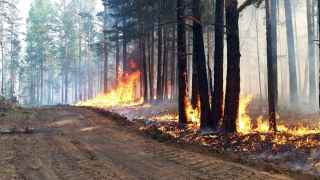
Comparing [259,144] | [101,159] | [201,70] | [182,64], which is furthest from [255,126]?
[101,159]

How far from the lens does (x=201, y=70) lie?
18.0m

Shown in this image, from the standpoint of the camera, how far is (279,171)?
34.4 feet

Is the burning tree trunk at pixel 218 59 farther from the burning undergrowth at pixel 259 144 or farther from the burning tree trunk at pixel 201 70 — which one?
the burning undergrowth at pixel 259 144

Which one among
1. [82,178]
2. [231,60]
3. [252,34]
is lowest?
[82,178]

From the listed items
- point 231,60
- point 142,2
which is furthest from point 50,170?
point 142,2

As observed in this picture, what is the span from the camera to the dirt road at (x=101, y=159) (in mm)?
10141

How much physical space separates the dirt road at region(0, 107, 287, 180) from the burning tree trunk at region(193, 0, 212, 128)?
8.08ft

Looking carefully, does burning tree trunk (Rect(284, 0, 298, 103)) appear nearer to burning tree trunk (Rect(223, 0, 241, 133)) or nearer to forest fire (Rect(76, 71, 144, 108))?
forest fire (Rect(76, 71, 144, 108))

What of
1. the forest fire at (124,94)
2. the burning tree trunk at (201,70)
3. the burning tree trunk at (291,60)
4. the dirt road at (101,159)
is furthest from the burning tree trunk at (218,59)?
the forest fire at (124,94)

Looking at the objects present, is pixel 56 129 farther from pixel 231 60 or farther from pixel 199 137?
pixel 231 60

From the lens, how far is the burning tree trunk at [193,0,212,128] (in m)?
17.5

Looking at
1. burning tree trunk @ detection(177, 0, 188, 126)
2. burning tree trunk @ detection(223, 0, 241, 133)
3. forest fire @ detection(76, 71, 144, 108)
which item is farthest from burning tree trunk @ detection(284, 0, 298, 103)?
burning tree trunk @ detection(223, 0, 241, 133)

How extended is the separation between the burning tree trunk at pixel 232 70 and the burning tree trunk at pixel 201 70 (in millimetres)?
1428

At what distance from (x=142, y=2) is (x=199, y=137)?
17.1 m
